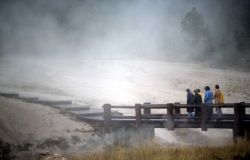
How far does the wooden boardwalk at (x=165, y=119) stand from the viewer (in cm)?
1195

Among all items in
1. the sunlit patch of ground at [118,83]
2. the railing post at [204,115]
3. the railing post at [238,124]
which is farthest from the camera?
the sunlit patch of ground at [118,83]

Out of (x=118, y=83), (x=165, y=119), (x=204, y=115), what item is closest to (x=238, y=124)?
(x=204, y=115)

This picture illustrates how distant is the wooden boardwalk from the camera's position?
12.0 m

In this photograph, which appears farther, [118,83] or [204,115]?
[118,83]

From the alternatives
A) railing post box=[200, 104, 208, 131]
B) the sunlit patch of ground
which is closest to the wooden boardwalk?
railing post box=[200, 104, 208, 131]

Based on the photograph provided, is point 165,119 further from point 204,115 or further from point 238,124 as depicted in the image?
point 238,124

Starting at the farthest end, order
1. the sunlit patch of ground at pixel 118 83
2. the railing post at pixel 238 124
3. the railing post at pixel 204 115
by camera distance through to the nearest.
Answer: the sunlit patch of ground at pixel 118 83 < the railing post at pixel 204 115 < the railing post at pixel 238 124

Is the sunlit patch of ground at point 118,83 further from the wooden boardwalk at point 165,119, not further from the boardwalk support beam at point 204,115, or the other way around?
the boardwalk support beam at point 204,115

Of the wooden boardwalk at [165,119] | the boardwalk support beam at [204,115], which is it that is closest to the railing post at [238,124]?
the wooden boardwalk at [165,119]

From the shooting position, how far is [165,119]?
1314cm

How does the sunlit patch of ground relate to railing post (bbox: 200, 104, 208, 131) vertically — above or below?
above

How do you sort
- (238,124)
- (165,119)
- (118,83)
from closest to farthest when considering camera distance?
(238,124) → (165,119) → (118,83)

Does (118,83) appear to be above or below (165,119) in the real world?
above

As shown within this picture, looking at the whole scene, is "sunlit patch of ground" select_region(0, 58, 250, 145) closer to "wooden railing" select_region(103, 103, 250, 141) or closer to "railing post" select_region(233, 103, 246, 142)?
"wooden railing" select_region(103, 103, 250, 141)
